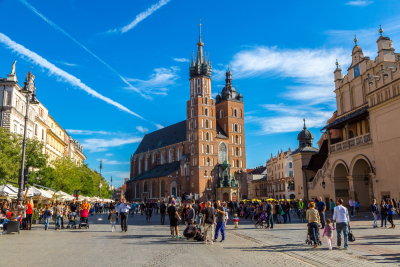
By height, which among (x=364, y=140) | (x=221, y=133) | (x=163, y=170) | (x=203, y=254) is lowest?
(x=203, y=254)

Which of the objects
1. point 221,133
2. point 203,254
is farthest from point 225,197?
point 203,254

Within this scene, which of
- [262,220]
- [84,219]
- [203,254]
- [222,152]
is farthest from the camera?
[222,152]

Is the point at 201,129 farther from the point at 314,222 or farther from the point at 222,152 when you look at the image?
the point at 314,222

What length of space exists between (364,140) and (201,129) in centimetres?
5371

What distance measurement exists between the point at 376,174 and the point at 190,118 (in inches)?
2325

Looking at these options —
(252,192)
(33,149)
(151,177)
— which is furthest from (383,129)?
(252,192)

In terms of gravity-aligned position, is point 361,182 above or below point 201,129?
below

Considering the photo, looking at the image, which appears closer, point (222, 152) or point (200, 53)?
point (222, 152)

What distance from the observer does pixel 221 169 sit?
7825cm

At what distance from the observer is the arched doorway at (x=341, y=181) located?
2894 cm

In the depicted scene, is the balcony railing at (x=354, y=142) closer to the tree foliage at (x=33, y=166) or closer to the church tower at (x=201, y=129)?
the tree foliage at (x=33, y=166)

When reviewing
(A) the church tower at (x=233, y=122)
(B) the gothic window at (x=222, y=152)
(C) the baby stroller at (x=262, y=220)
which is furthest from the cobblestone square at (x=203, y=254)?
(A) the church tower at (x=233, y=122)

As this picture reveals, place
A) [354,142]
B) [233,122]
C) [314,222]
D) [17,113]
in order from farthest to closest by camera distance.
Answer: [233,122]
[17,113]
[354,142]
[314,222]

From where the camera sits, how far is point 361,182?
2692 cm
